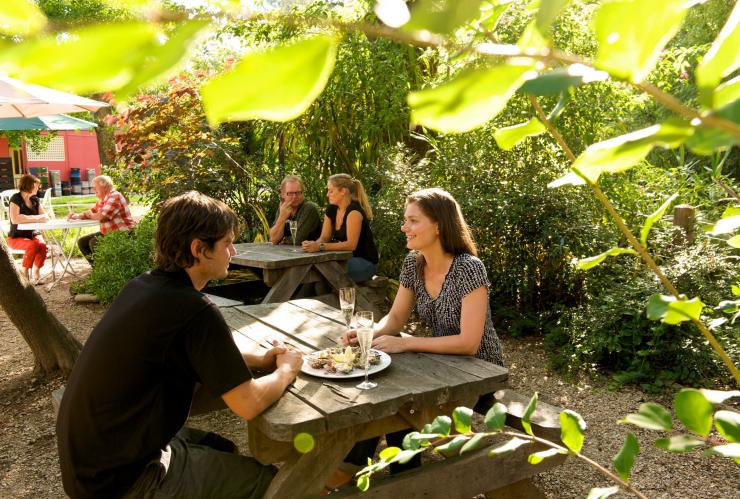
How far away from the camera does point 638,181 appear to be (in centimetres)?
576

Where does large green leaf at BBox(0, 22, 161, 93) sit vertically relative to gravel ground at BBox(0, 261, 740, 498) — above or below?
above

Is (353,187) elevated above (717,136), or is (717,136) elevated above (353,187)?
(717,136)

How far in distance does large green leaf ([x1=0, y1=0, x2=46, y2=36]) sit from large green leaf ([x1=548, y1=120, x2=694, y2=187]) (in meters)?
0.27

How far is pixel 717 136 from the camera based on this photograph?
295mm

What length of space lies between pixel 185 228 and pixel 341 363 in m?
0.76

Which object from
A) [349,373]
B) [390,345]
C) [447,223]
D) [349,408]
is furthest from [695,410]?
[447,223]

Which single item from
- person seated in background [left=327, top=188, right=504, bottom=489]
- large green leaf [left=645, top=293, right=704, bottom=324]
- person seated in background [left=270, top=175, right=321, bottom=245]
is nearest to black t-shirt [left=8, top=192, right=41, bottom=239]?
person seated in background [left=270, top=175, right=321, bottom=245]

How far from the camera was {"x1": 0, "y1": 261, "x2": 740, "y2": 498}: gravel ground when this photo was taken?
10.8 feet

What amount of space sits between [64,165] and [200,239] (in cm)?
3092

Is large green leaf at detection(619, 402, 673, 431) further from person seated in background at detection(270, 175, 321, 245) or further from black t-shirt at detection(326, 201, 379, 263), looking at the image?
person seated in background at detection(270, 175, 321, 245)

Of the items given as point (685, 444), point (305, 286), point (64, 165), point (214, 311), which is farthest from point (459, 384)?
point (64, 165)

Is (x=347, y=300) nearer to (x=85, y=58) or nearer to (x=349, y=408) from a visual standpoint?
(x=349, y=408)

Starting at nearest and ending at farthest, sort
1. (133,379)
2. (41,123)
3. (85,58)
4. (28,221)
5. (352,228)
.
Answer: (85,58) < (133,379) < (352,228) < (28,221) < (41,123)

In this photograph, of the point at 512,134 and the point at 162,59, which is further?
the point at 512,134
